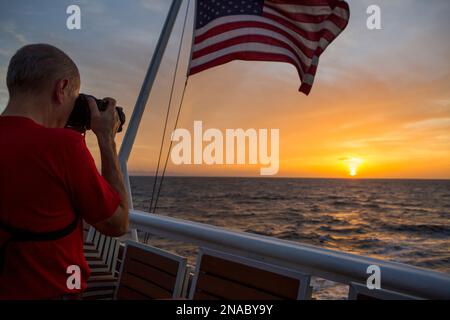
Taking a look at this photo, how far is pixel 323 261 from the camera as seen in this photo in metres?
1.80

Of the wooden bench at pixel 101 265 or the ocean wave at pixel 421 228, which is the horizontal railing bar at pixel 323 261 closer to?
the wooden bench at pixel 101 265

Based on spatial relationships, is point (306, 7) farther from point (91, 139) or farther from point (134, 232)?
point (91, 139)

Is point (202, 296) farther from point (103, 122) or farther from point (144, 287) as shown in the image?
point (103, 122)

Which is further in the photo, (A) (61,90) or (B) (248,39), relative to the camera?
(B) (248,39)

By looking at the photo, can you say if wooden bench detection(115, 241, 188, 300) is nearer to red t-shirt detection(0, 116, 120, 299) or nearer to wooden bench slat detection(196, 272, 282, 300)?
wooden bench slat detection(196, 272, 282, 300)

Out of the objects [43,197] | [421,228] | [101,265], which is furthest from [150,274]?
[421,228]

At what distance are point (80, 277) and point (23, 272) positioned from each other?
7.5 inches

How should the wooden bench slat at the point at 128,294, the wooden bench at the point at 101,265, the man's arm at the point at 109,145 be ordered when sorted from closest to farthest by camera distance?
the man's arm at the point at 109,145
the wooden bench slat at the point at 128,294
the wooden bench at the point at 101,265

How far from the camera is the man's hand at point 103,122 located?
134 centimetres

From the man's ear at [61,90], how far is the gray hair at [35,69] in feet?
0.05

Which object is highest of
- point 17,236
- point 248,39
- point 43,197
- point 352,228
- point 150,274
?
point 248,39

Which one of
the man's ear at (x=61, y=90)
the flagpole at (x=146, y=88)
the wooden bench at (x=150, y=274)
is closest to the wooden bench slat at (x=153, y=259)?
the wooden bench at (x=150, y=274)

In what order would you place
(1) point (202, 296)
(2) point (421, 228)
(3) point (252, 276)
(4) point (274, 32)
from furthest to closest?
(2) point (421, 228) < (4) point (274, 32) < (1) point (202, 296) < (3) point (252, 276)

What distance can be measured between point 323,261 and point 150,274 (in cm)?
135
